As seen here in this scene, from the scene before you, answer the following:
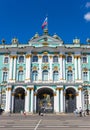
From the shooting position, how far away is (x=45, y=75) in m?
57.2

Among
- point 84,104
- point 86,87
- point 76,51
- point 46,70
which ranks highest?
point 76,51

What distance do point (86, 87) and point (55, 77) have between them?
23.6 ft

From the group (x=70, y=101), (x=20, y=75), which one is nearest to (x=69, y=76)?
(x=70, y=101)

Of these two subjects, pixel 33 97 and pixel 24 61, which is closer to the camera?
pixel 33 97

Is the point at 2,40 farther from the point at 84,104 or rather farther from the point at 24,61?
the point at 84,104

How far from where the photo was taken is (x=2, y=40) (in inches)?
2414

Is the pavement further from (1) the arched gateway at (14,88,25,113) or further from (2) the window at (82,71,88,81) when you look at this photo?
(2) the window at (82,71,88,81)

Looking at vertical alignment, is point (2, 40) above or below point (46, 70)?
above

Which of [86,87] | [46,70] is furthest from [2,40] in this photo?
[86,87]

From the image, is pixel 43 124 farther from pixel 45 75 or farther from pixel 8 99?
pixel 45 75

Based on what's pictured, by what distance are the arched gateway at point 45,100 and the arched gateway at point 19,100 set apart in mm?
3393

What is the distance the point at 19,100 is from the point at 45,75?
7996 mm

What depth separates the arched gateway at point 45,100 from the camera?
56.4m

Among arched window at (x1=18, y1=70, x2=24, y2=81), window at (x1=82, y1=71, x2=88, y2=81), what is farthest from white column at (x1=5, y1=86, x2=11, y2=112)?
window at (x1=82, y1=71, x2=88, y2=81)
